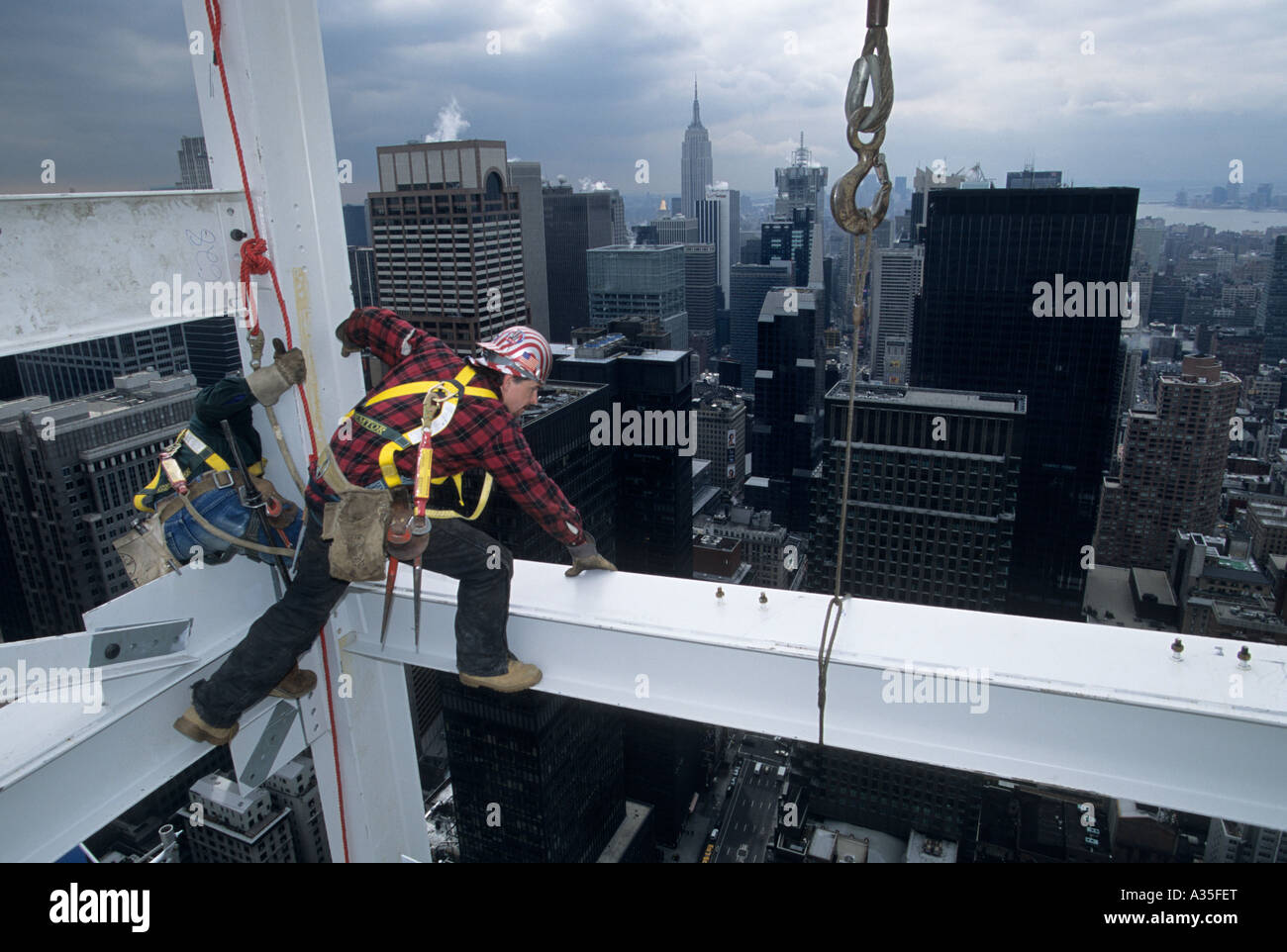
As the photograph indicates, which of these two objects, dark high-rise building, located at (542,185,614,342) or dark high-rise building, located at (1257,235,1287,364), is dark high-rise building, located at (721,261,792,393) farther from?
dark high-rise building, located at (1257,235,1287,364)

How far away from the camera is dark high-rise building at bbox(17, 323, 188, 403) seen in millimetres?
49188

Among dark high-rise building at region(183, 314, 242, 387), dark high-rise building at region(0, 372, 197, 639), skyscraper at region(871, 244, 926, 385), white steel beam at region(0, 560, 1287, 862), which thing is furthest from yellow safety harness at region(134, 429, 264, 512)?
skyscraper at region(871, 244, 926, 385)

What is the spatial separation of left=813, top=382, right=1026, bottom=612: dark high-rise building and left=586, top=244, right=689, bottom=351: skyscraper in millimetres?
58489

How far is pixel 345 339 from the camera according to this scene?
3891 millimetres

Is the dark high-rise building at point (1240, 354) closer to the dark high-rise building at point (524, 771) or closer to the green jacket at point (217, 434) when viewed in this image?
the dark high-rise building at point (524, 771)

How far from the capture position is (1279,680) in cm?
293

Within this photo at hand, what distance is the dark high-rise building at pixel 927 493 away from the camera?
45312 millimetres

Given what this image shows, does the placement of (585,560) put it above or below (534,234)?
below

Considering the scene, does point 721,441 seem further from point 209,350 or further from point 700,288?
point 209,350

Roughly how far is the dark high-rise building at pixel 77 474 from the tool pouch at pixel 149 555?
35.2 m

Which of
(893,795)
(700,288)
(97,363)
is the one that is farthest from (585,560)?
(700,288)

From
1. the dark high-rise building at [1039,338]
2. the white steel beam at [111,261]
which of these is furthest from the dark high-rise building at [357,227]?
the white steel beam at [111,261]

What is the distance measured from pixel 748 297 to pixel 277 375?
435 ft

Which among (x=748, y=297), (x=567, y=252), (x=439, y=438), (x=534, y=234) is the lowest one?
(x=748, y=297)
